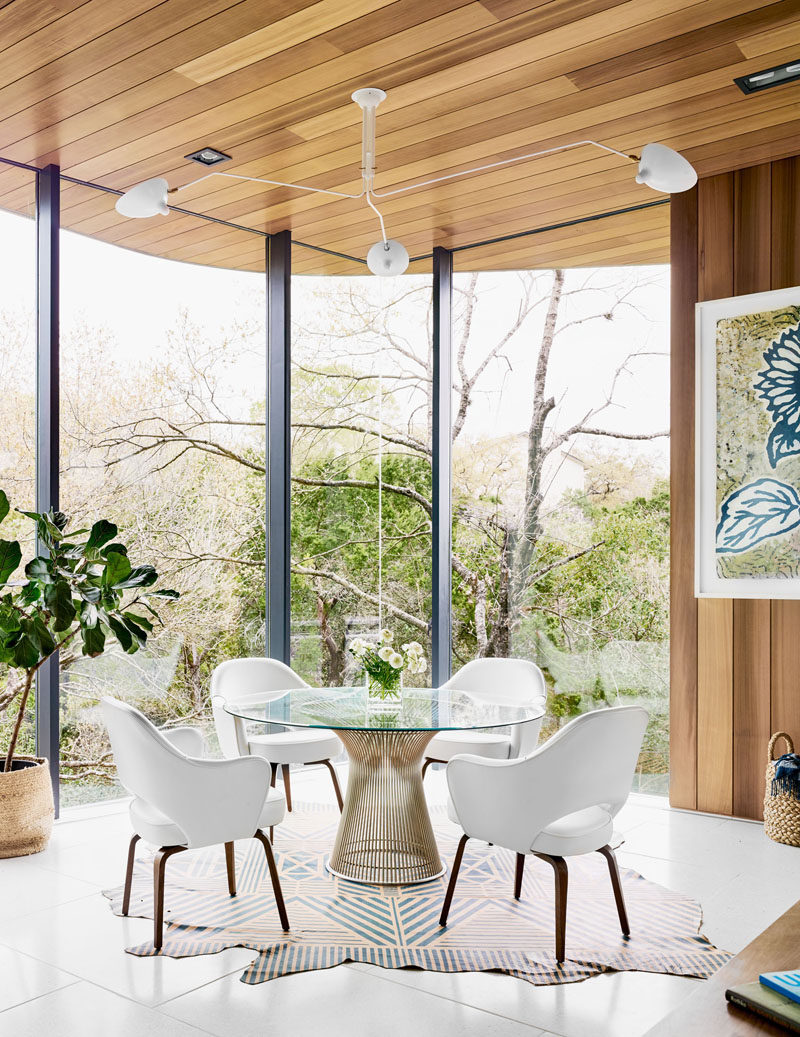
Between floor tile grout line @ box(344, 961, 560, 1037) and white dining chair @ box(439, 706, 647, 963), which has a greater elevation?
white dining chair @ box(439, 706, 647, 963)

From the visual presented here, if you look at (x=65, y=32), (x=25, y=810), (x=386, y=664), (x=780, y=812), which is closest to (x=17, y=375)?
(x=65, y=32)

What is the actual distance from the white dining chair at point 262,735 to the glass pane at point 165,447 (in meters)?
0.51

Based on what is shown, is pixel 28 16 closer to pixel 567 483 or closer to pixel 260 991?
pixel 260 991

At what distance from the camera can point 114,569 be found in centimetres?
376

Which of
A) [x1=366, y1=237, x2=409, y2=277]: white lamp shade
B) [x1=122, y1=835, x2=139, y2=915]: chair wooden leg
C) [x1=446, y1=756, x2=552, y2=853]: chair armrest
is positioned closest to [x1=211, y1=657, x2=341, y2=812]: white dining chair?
[x1=122, y1=835, x2=139, y2=915]: chair wooden leg

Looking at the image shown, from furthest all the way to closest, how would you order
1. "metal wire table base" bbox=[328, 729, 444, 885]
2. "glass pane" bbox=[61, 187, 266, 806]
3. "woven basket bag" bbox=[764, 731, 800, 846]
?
1. "glass pane" bbox=[61, 187, 266, 806]
2. "woven basket bag" bbox=[764, 731, 800, 846]
3. "metal wire table base" bbox=[328, 729, 444, 885]

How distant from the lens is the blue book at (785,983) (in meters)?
1.39

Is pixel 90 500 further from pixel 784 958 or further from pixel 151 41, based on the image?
pixel 784 958

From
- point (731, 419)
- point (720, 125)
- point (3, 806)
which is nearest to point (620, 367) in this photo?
point (731, 419)

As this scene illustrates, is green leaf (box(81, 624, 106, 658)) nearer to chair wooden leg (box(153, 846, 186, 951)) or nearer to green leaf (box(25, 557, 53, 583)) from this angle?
green leaf (box(25, 557, 53, 583))

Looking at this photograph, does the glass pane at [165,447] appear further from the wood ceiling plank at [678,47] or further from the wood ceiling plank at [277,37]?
the wood ceiling plank at [678,47]

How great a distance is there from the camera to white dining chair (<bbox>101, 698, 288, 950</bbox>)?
2758 millimetres

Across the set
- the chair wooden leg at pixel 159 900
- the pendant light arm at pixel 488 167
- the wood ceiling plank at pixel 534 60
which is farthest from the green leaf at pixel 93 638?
the pendant light arm at pixel 488 167

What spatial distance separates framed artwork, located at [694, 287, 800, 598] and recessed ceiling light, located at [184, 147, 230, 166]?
7.78 feet
